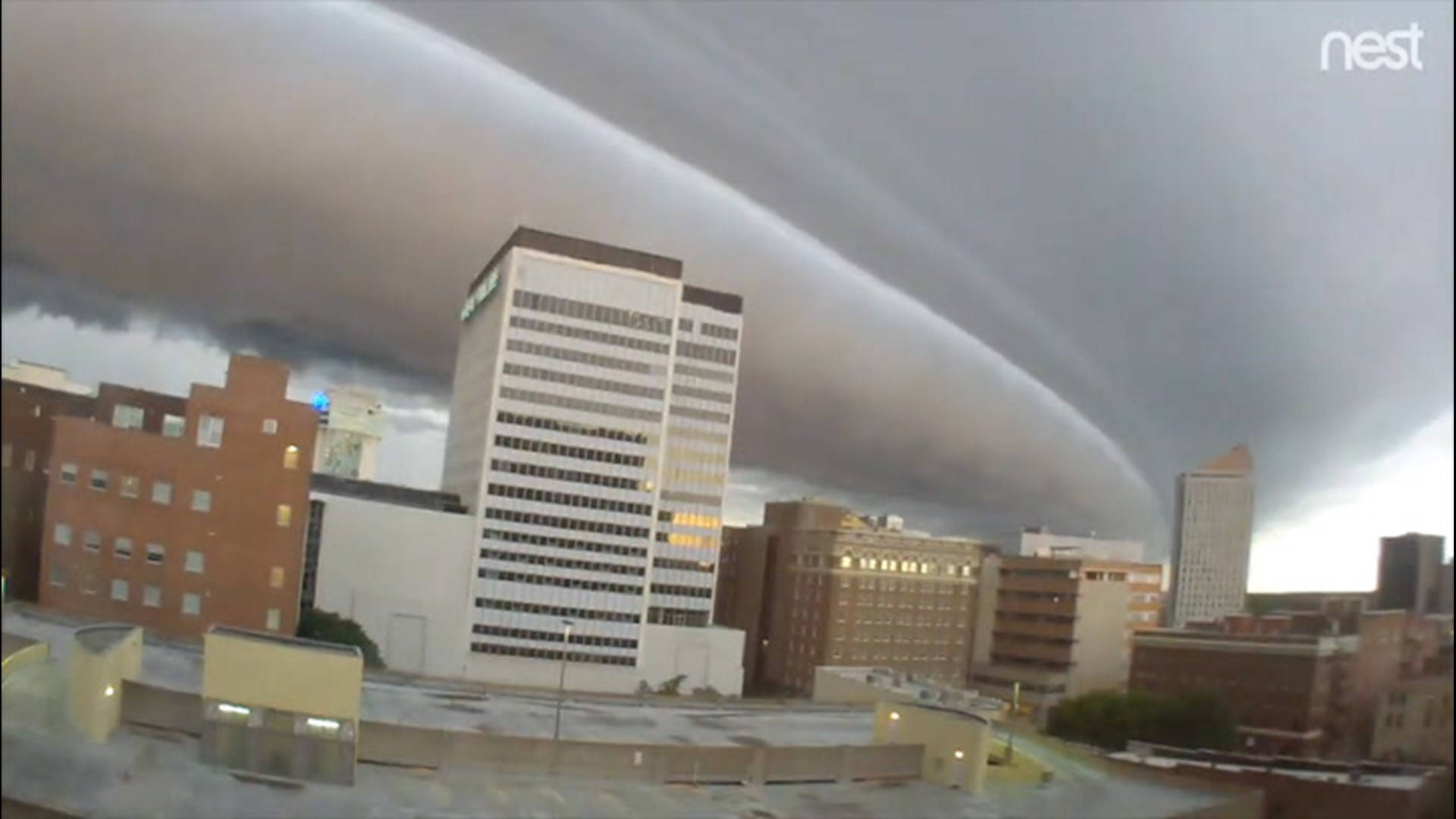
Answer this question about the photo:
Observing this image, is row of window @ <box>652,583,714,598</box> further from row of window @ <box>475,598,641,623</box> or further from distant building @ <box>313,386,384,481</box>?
distant building @ <box>313,386,384,481</box>

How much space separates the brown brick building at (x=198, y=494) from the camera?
7.25ft

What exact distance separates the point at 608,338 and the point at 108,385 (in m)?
1.06

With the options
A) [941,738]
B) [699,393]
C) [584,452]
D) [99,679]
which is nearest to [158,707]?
[99,679]

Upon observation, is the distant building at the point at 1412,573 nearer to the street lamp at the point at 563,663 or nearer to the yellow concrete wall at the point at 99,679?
the street lamp at the point at 563,663

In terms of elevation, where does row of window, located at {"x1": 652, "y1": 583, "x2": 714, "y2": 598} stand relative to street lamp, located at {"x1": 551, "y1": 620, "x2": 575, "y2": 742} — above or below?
above

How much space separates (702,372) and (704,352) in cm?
5

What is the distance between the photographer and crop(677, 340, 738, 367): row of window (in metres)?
2.36

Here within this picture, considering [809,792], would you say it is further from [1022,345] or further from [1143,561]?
[1022,345]

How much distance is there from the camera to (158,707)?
2334 millimetres

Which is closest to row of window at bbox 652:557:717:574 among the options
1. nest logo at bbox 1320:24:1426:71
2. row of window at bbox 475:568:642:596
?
row of window at bbox 475:568:642:596

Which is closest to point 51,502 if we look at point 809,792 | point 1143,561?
point 809,792

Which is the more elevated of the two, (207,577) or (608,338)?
(608,338)

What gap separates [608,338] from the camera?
2.22 metres

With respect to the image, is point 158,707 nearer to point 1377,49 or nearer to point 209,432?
point 209,432
